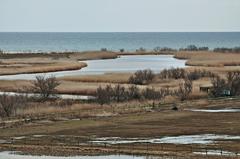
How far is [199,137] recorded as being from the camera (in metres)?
44.9

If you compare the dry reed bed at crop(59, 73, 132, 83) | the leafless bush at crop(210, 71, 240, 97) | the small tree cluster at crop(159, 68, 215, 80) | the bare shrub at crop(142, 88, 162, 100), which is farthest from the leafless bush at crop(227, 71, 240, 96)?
the dry reed bed at crop(59, 73, 132, 83)

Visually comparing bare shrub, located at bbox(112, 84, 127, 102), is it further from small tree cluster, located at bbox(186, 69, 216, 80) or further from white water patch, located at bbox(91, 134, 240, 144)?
white water patch, located at bbox(91, 134, 240, 144)

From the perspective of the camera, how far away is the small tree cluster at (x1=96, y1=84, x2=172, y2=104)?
223ft

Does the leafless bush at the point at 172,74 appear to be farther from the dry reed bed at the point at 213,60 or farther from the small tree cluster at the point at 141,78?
the dry reed bed at the point at 213,60

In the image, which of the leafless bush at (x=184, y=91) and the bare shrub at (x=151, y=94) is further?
the leafless bush at (x=184, y=91)

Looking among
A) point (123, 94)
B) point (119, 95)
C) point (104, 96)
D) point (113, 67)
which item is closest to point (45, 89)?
point (104, 96)

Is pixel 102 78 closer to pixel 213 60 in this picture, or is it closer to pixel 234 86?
pixel 234 86

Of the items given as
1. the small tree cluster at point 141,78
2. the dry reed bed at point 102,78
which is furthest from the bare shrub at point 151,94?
the dry reed bed at point 102,78

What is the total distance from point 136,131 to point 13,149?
11.3m

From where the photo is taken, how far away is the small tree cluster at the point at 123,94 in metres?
67.9

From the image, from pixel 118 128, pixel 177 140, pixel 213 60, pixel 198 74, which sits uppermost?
pixel 213 60

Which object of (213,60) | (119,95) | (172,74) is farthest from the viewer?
(213,60)

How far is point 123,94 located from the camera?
70.6 meters

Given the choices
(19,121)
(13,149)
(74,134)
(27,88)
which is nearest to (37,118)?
(19,121)
